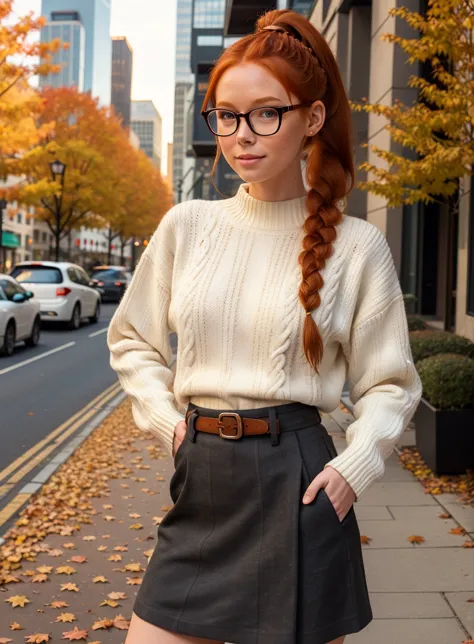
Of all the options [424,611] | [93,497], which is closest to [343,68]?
[93,497]

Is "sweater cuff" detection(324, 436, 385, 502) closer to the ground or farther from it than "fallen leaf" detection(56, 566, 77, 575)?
farther from it

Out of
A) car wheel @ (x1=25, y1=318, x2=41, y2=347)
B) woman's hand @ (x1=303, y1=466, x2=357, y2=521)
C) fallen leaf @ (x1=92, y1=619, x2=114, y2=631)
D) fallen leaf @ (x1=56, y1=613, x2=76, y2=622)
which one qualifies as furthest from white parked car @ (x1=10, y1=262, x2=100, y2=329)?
woman's hand @ (x1=303, y1=466, x2=357, y2=521)

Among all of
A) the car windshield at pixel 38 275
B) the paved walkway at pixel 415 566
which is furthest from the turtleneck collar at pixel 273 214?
the car windshield at pixel 38 275

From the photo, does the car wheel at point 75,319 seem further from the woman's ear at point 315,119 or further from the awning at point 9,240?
the awning at point 9,240

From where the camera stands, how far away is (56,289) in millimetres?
22750

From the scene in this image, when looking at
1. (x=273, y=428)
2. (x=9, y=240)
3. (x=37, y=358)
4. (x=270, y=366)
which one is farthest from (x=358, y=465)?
(x=9, y=240)

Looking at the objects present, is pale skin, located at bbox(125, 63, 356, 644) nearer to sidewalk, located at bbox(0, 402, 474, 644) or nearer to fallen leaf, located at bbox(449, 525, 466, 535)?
sidewalk, located at bbox(0, 402, 474, 644)

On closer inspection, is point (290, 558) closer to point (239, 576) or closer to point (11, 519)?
point (239, 576)

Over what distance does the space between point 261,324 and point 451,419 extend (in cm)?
532

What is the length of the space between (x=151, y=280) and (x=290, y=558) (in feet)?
2.91

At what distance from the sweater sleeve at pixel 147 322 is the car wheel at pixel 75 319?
837 inches

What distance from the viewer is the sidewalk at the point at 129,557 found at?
443cm

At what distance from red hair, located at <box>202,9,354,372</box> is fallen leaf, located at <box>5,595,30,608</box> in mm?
3166

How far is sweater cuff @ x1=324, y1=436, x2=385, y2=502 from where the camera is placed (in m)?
2.17
